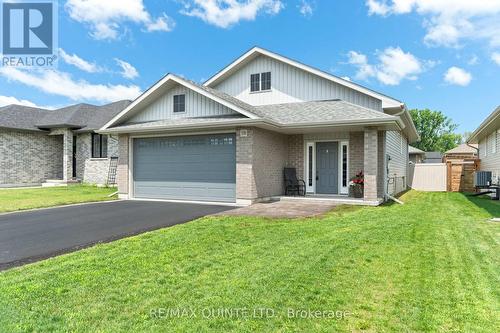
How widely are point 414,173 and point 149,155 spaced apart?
1748 cm

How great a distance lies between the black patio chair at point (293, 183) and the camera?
43.2 feet

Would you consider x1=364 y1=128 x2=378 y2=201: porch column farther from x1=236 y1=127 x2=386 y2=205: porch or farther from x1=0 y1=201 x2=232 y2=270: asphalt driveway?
x1=0 y1=201 x2=232 y2=270: asphalt driveway

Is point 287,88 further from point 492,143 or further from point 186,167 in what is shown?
point 492,143

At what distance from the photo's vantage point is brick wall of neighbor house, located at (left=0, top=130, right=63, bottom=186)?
1970 cm

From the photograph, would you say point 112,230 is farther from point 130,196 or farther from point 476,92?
point 476,92

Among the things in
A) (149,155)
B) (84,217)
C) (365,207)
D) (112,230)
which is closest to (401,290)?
(112,230)

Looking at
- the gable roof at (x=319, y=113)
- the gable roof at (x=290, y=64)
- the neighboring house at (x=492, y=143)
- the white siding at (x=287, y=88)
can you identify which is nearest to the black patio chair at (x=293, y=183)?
the gable roof at (x=319, y=113)

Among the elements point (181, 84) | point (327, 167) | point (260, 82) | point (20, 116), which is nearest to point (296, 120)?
point (327, 167)

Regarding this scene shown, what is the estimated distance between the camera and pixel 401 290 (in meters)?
3.66

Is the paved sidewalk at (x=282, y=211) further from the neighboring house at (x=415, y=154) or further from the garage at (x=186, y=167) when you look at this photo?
the neighboring house at (x=415, y=154)

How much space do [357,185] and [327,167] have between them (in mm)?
1461

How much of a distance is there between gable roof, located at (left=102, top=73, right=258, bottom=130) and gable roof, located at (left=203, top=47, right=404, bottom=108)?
3.08m

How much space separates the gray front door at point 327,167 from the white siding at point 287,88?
2.16 meters

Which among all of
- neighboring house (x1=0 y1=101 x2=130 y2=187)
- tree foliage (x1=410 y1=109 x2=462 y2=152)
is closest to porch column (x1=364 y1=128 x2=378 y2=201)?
neighboring house (x1=0 y1=101 x2=130 y2=187)
